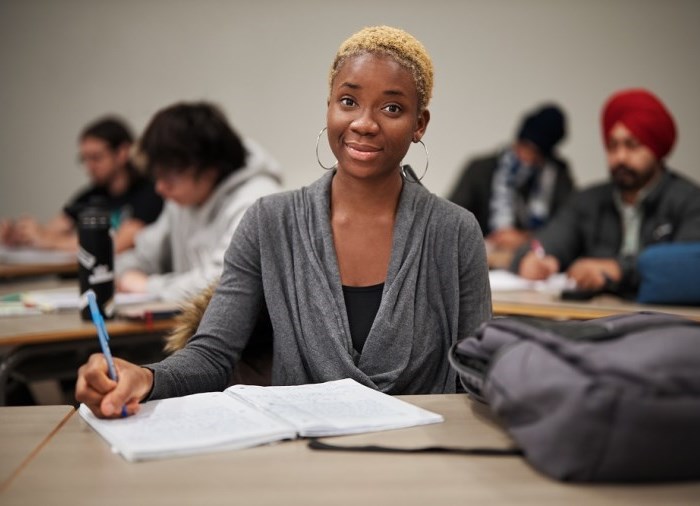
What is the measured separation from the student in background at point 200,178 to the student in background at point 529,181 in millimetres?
2043

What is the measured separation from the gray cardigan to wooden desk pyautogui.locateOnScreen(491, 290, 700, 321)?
84cm

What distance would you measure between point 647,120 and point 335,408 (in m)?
2.54

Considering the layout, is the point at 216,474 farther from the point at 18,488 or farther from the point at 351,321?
the point at 351,321

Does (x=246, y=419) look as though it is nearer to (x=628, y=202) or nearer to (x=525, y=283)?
(x=525, y=283)

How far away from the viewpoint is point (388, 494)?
0.90m

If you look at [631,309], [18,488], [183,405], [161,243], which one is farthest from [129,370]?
[161,243]

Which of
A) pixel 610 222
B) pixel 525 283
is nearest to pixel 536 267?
pixel 525 283

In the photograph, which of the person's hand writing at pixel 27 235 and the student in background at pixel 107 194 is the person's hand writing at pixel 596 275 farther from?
the person's hand writing at pixel 27 235

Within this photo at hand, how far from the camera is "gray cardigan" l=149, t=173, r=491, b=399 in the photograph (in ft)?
4.81

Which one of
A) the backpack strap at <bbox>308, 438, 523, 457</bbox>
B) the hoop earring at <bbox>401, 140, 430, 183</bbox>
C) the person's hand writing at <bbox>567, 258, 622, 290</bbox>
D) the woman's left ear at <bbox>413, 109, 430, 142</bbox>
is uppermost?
the woman's left ear at <bbox>413, 109, 430, 142</bbox>

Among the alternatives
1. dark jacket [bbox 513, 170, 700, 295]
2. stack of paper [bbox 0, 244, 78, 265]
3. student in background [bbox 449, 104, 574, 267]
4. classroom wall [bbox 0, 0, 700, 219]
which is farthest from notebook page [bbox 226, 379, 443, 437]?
classroom wall [bbox 0, 0, 700, 219]

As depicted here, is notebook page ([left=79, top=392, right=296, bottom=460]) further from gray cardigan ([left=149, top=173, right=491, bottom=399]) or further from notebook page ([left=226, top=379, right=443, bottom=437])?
gray cardigan ([left=149, top=173, right=491, bottom=399])

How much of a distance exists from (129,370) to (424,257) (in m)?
0.60

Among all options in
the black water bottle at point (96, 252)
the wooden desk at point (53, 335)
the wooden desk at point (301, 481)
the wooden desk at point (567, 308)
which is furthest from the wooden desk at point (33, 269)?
the wooden desk at point (301, 481)
